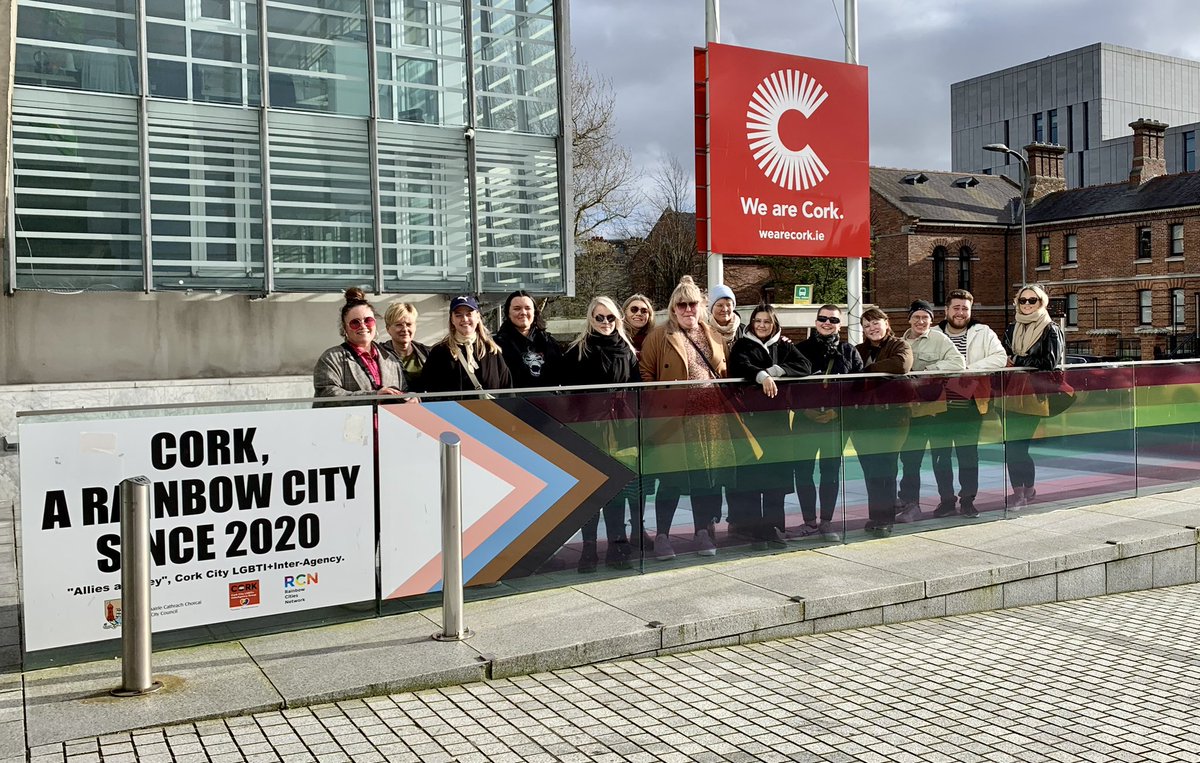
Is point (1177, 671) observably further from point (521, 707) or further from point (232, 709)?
point (232, 709)

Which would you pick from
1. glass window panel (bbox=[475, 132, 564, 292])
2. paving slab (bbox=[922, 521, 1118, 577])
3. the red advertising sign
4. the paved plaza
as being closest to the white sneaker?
the paved plaza

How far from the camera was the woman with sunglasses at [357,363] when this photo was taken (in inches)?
249

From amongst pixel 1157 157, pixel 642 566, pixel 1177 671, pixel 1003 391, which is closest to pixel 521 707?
pixel 642 566

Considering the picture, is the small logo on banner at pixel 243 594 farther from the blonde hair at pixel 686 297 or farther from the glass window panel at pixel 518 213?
the glass window panel at pixel 518 213

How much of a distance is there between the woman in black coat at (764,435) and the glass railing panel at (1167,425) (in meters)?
4.23

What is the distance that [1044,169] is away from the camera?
66.2 m

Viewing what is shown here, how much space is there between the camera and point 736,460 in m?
7.41

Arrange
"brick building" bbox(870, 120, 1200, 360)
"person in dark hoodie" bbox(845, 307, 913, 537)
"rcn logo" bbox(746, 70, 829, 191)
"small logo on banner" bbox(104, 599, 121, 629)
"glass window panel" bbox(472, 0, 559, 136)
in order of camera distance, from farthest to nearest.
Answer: "brick building" bbox(870, 120, 1200, 360)
"glass window panel" bbox(472, 0, 559, 136)
"rcn logo" bbox(746, 70, 829, 191)
"person in dark hoodie" bbox(845, 307, 913, 537)
"small logo on banner" bbox(104, 599, 121, 629)

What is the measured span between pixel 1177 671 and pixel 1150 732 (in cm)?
122

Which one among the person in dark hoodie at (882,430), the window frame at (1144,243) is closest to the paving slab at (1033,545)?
the person in dark hoodie at (882,430)

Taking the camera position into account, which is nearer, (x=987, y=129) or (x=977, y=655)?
(x=977, y=655)

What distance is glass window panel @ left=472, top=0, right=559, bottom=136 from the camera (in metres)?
14.6

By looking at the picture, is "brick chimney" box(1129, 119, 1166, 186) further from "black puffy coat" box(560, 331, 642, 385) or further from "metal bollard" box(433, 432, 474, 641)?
"metal bollard" box(433, 432, 474, 641)

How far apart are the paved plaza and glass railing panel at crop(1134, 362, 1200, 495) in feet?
13.6
